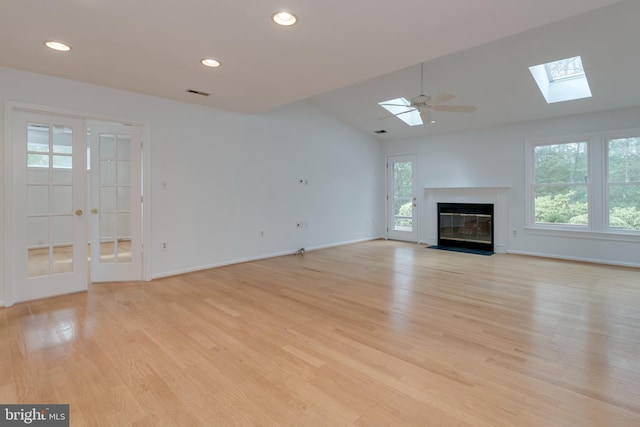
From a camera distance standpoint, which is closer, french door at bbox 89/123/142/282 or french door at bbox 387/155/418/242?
french door at bbox 89/123/142/282

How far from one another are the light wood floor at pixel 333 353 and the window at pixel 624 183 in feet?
5.04

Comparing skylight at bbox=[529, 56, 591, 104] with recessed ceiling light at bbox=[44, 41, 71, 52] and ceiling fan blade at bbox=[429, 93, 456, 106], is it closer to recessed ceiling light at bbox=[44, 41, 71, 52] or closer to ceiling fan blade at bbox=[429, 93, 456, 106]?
ceiling fan blade at bbox=[429, 93, 456, 106]

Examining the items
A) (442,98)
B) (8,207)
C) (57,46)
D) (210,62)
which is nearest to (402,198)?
(442,98)

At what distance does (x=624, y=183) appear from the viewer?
5.13m

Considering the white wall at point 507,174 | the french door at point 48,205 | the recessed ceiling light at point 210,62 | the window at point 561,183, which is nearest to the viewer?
the recessed ceiling light at point 210,62

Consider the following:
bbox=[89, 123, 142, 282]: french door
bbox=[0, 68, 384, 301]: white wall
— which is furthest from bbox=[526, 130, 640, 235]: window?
bbox=[89, 123, 142, 282]: french door

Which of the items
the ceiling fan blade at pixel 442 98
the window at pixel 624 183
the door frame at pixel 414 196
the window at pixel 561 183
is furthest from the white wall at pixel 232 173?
the window at pixel 624 183

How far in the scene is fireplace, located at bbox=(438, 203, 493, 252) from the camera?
6.58m

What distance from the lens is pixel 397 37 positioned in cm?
270

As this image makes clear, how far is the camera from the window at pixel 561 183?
5.53 meters

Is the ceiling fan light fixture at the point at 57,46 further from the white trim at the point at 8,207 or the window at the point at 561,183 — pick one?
the window at the point at 561,183

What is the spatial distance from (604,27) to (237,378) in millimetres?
5073

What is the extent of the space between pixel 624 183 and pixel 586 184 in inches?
18.7

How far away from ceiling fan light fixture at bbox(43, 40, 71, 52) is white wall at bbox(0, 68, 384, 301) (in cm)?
92
